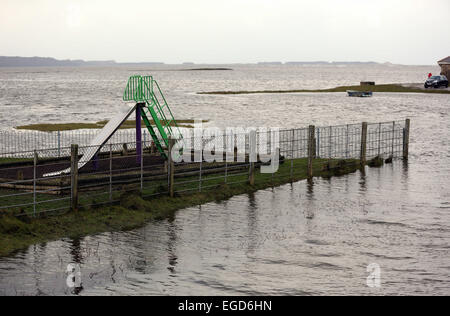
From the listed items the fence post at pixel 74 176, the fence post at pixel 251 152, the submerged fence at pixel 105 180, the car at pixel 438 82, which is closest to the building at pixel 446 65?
the car at pixel 438 82

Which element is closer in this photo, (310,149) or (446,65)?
(310,149)

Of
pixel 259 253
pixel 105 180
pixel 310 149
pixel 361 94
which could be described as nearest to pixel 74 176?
pixel 105 180

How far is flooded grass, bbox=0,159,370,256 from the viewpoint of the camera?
15.8 metres

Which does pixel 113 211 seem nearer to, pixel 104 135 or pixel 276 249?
pixel 276 249

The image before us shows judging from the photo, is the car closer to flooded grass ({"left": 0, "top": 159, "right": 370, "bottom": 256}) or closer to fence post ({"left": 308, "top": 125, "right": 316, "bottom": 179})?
fence post ({"left": 308, "top": 125, "right": 316, "bottom": 179})

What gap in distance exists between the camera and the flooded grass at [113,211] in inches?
621

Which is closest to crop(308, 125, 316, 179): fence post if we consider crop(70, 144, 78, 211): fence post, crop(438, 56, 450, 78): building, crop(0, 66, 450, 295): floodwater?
crop(0, 66, 450, 295): floodwater

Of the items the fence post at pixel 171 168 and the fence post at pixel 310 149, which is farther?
the fence post at pixel 310 149

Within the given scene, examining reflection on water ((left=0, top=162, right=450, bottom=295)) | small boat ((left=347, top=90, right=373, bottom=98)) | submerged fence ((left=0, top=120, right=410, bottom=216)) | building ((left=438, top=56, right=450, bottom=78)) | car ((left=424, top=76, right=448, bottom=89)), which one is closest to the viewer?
reflection on water ((left=0, top=162, right=450, bottom=295))

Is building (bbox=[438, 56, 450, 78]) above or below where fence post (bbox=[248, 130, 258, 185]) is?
above

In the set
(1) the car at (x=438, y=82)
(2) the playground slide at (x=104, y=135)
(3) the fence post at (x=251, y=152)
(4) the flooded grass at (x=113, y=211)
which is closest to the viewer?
(4) the flooded grass at (x=113, y=211)

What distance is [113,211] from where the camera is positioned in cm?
1839

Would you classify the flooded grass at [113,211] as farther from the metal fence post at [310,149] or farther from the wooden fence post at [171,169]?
the metal fence post at [310,149]
